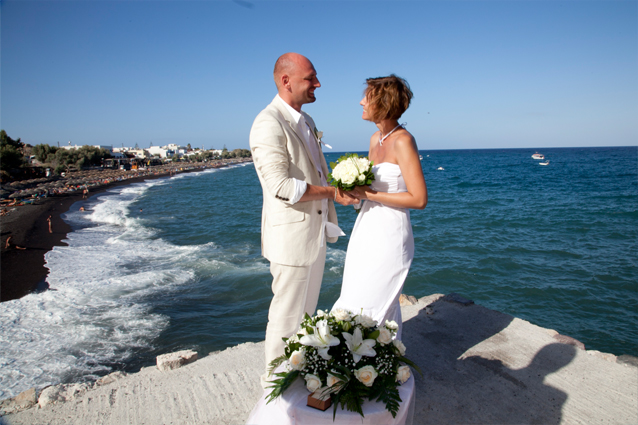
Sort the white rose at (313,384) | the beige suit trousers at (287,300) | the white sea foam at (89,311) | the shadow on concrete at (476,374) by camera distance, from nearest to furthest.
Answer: the white rose at (313,384) → the beige suit trousers at (287,300) → the shadow on concrete at (476,374) → the white sea foam at (89,311)

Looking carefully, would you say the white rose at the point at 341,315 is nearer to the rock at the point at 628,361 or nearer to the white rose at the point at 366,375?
the white rose at the point at 366,375

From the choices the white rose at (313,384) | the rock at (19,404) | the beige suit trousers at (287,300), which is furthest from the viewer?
the rock at (19,404)

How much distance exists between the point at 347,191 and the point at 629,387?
363 centimetres

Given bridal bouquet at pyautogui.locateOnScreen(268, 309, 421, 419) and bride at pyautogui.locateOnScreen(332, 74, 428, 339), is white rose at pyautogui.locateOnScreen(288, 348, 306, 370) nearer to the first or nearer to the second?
bridal bouquet at pyautogui.locateOnScreen(268, 309, 421, 419)

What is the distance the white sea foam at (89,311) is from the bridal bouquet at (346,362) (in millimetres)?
6054

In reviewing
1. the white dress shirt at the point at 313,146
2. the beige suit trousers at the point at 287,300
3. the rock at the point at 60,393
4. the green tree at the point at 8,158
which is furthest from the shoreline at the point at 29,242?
the green tree at the point at 8,158

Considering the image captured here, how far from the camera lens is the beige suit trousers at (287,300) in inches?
123

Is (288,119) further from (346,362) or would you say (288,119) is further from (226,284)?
(226,284)

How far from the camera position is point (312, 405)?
2.06m

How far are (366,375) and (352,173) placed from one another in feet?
4.97

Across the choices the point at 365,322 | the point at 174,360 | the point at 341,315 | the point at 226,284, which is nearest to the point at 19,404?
the point at 174,360

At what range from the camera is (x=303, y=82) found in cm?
306

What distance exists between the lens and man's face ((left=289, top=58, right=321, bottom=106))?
3025mm

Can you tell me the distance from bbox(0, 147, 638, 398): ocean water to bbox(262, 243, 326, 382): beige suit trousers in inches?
173
